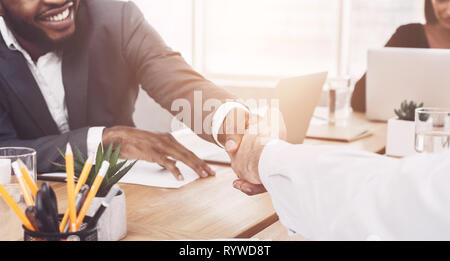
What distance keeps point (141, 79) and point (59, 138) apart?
0.66 meters

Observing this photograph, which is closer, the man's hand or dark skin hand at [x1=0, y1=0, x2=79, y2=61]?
the man's hand

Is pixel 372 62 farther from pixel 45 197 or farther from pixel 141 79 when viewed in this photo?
pixel 45 197

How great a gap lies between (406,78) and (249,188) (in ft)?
4.20

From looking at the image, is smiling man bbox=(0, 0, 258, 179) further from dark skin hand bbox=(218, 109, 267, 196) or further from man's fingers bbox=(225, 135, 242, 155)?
man's fingers bbox=(225, 135, 242, 155)

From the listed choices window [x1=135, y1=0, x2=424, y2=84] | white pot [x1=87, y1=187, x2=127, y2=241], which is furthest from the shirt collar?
window [x1=135, y1=0, x2=424, y2=84]

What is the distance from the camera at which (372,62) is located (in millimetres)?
2273

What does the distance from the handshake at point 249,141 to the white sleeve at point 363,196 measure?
321mm

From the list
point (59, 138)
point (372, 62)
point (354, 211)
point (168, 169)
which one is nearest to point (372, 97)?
point (372, 62)

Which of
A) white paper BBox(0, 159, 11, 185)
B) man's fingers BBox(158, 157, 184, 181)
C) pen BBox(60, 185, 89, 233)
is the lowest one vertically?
man's fingers BBox(158, 157, 184, 181)

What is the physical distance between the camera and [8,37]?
1876 millimetres

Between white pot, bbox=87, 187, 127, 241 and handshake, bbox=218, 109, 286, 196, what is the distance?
13.5 inches

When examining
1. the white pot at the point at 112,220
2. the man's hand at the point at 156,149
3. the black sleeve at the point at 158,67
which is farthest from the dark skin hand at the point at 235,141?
the white pot at the point at 112,220

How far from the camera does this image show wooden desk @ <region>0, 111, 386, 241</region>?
1.02 metres

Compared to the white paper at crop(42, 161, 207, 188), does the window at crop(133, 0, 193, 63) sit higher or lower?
higher
